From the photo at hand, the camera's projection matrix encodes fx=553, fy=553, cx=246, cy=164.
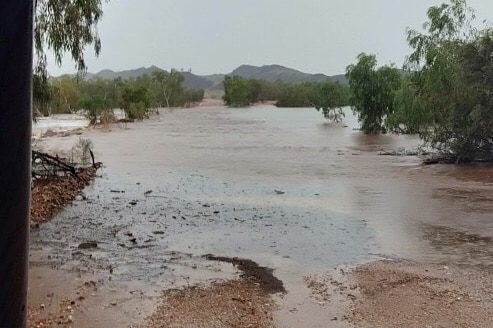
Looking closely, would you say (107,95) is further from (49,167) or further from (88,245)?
(88,245)

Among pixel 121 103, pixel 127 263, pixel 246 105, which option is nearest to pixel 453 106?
pixel 127 263

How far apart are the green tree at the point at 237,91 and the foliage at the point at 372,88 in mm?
87125

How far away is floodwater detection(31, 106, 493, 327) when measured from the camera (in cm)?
898

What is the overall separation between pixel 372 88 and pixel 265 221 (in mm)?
38991

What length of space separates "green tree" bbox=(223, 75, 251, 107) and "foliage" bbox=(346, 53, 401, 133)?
3430 inches

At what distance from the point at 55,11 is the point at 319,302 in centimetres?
914

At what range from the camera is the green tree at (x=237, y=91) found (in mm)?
137000

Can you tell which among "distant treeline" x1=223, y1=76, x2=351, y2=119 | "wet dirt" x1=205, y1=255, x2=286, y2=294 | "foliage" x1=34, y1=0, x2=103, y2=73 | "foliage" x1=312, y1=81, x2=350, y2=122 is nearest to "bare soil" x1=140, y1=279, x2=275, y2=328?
"wet dirt" x1=205, y1=255, x2=286, y2=294

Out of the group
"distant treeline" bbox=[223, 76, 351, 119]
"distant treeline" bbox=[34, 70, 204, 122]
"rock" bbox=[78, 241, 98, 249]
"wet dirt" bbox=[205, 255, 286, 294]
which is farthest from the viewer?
"distant treeline" bbox=[223, 76, 351, 119]

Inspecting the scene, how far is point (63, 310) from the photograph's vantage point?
6598 mm

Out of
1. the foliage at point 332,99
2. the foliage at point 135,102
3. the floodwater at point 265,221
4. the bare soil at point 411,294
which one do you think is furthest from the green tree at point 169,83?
the bare soil at point 411,294

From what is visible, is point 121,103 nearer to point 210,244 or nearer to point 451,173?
point 451,173

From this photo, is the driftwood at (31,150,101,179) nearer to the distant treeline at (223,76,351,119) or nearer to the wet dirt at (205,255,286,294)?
the wet dirt at (205,255,286,294)

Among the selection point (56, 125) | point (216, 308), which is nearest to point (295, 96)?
point (56, 125)
